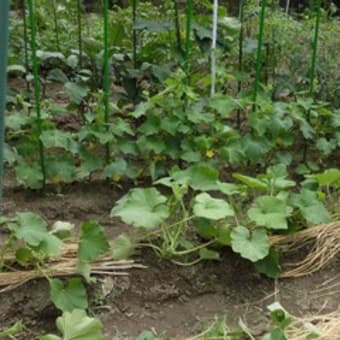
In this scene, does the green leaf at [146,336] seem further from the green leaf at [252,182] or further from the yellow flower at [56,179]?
the yellow flower at [56,179]

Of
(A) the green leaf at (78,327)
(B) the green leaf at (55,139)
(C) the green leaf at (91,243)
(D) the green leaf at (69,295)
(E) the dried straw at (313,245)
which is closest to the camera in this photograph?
(A) the green leaf at (78,327)

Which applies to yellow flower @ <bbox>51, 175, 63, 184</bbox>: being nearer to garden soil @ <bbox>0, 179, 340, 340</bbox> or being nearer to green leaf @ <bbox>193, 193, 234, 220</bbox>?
garden soil @ <bbox>0, 179, 340, 340</bbox>

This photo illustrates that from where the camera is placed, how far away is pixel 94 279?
2.33m

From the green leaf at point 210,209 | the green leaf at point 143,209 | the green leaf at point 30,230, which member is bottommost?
the green leaf at point 210,209

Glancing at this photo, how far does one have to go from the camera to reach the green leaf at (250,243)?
2.40m

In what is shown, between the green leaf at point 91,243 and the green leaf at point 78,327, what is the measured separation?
0.97ft

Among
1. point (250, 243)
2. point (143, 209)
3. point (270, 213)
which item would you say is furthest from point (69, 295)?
point (270, 213)

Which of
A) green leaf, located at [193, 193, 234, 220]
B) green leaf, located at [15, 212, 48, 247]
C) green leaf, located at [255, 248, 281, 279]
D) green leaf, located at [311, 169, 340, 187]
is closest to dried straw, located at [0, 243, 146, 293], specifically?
green leaf, located at [15, 212, 48, 247]

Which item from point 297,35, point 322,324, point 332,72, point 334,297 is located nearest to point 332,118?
point 332,72

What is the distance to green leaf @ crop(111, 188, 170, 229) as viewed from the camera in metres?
2.36

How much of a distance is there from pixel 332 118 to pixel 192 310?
4.45 ft

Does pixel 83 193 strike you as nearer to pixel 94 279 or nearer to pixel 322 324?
pixel 94 279

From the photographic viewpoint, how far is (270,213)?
2521mm

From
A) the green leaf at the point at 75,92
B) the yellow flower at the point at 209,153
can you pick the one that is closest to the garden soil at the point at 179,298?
the yellow flower at the point at 209,153
